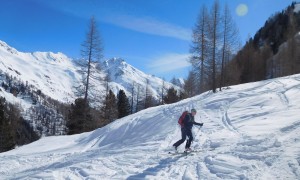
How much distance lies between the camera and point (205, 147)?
14.4 metres

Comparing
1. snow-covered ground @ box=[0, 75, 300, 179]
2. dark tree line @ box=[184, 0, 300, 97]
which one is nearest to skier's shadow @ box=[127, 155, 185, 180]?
snow-covered ground @ box=[0, 75, 300, 179]

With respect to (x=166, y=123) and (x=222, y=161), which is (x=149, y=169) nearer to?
(x=222, y=161)

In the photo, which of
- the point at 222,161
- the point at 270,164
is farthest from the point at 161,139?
the point at 270,164

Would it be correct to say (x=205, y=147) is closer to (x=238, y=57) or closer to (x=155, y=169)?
(x=155, y=169)

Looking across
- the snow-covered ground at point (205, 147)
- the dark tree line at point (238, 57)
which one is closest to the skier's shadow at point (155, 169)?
the snow-covered ground at point (205, 147)

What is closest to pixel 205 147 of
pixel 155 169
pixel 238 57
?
pixel 155 169

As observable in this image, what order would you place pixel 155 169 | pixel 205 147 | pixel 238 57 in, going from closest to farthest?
pixel 155 169 < pixel 205 147 < pixel 238 57

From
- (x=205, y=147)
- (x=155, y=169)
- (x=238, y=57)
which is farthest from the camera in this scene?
(x=238, y=57)

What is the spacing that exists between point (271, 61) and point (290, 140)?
54.9 meters

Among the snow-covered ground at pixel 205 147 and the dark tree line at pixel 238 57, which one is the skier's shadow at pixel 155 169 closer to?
the snow-covered ground at pixel 205 147

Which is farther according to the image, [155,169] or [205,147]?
[205,147]

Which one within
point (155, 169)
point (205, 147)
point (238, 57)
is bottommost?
point (155, 169)

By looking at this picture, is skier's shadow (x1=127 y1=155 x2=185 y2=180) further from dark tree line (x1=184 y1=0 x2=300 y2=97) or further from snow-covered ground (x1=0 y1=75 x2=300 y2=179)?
dark tree line (x1=184 y1=0 x2=300 y2=97)

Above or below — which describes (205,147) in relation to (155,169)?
above
